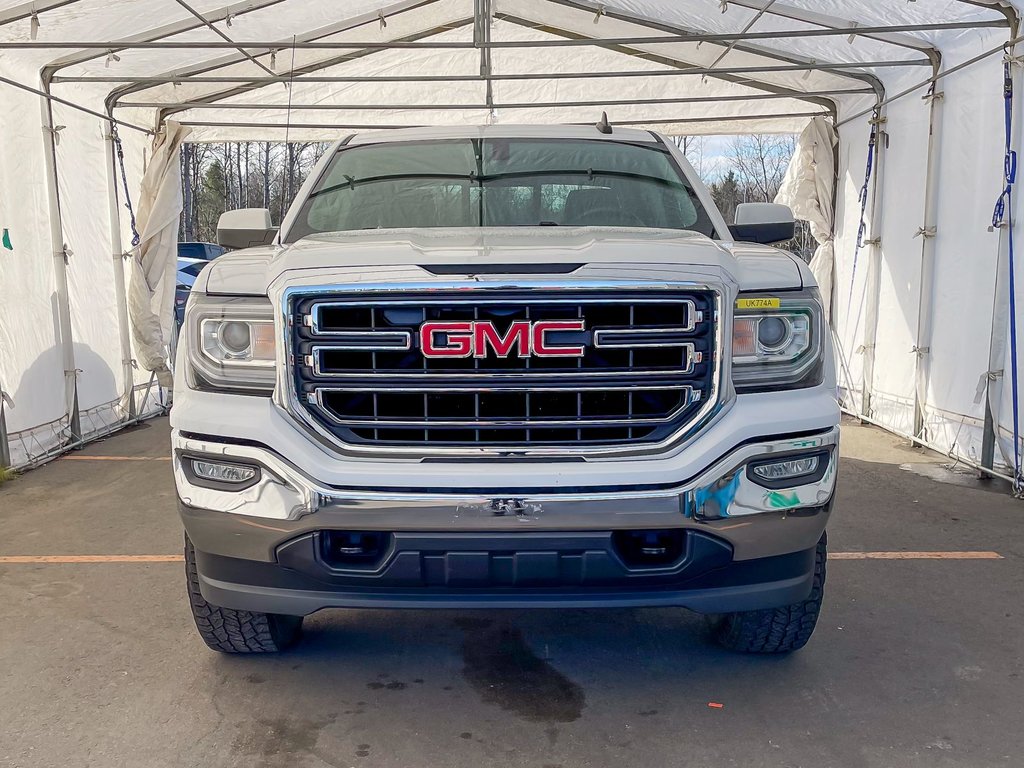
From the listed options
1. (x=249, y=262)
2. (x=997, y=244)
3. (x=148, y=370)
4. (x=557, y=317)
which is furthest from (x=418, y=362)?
(x=148, y=370)

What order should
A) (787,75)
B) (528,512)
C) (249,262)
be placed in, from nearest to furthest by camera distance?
(528,512), (249,262), (787,75)

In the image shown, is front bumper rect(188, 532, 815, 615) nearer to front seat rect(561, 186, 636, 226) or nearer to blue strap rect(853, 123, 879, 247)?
front seat rect(561, 186, 636, 226)

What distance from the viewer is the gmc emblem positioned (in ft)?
8.38

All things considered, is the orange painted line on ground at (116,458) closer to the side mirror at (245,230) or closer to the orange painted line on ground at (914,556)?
the side mirror at (245,230)

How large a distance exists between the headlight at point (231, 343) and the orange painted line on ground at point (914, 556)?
3.17 m

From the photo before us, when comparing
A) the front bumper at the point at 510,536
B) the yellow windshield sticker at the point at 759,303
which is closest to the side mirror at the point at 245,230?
the front bumper at the point at 510,536

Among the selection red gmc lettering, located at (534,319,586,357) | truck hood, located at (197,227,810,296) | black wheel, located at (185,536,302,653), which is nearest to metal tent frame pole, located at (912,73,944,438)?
truck hood, located at (197,227,810,296)

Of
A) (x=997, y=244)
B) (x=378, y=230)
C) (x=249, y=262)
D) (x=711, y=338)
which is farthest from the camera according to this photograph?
(x=997, y=244)

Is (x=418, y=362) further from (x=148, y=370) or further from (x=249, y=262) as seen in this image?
(x=148, y=370)

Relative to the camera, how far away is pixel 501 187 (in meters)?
3.88

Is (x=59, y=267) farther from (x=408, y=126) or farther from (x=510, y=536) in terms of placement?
(x=510, y=536)

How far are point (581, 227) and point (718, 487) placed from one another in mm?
1396

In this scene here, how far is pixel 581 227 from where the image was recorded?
350cm

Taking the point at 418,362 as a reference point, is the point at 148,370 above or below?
below
